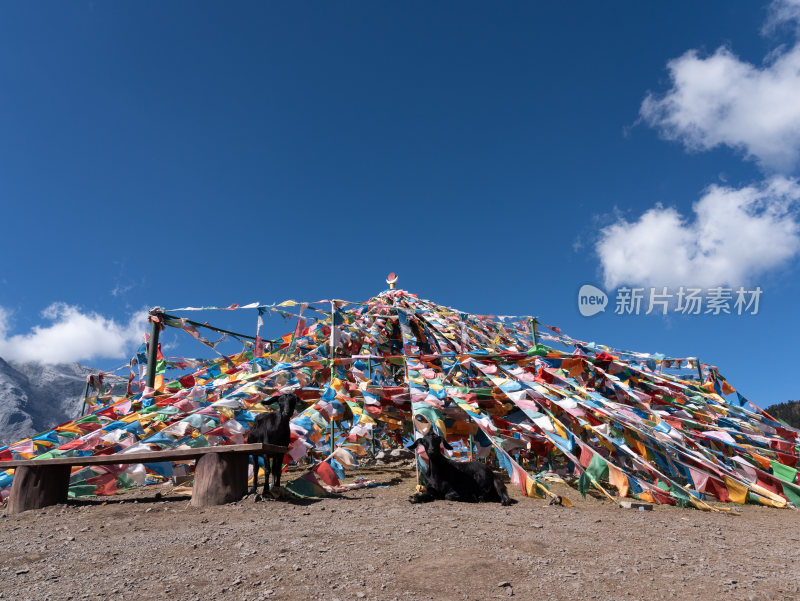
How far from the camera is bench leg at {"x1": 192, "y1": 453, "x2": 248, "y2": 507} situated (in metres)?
6.09

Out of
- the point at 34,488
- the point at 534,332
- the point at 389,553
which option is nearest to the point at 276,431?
the point at 389,553

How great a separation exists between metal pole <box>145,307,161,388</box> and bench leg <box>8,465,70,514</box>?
4.46 meters

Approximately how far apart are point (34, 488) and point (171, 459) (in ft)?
6.40

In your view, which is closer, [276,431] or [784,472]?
[276,431]

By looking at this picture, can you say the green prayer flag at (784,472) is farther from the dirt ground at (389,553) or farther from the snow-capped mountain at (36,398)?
the snow-capped mountain at (36,398)

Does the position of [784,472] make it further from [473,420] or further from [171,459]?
[171,459]

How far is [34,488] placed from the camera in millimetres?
6570

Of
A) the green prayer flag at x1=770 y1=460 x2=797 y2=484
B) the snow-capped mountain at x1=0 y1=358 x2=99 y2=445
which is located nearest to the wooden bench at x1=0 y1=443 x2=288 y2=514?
the green prayer flag at x1=770 y1=460 x2=797 y2=484

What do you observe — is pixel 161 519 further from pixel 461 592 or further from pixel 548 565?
pixel 548 565

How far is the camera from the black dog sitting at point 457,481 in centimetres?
677

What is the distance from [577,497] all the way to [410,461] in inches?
186

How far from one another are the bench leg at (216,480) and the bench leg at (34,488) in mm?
2220

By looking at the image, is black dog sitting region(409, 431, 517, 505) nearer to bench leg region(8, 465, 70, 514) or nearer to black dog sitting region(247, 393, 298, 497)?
black dog sitting region(247, 393, 298, 497)

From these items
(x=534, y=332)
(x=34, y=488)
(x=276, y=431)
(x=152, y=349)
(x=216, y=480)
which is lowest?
(x=34, y=488)
